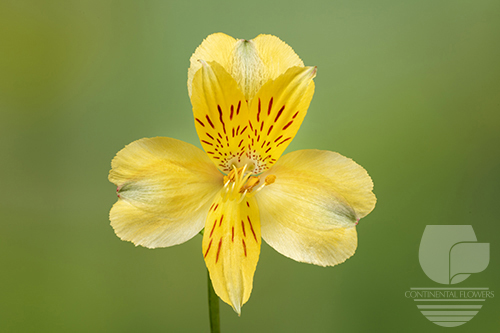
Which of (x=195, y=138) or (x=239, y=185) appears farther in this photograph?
(x=195, y=138)

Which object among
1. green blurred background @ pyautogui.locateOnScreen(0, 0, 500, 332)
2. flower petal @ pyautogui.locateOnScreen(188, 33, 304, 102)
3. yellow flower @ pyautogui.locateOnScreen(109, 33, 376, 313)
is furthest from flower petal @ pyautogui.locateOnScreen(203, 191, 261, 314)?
green blurred background @ pyautogui.locateOnScreen(0, 0, 500, 332)

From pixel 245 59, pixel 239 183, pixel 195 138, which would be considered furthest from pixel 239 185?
pixel 195 138

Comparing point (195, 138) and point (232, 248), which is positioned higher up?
point (195, 138)

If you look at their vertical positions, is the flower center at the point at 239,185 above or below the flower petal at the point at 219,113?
below

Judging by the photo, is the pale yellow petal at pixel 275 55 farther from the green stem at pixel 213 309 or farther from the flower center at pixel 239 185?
the green stem at pixel 213 309

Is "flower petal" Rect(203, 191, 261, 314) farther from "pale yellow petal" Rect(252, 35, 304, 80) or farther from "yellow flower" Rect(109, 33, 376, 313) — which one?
"pale yellow petal" Rect(252, 35, 304, 80)

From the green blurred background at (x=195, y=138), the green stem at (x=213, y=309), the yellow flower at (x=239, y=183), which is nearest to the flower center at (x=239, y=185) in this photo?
the yellow flower at (x=239, y=183)

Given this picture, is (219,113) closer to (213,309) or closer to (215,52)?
(215,52)
